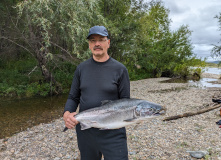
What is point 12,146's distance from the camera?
5.74 meters

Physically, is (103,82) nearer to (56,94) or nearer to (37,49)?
(37,49)

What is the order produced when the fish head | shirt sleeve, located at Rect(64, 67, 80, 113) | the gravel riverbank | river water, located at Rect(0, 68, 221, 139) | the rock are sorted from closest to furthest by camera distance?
1. the fish head
2. shirt sleeve, located at Rect(64, 67, 80, 113)
3. the rock
4. the gravel riverbank
5. river water, located at Rect(0, 68, 221, 139)

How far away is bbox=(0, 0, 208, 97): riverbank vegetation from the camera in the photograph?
33.2ft

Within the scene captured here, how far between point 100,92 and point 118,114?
361mm

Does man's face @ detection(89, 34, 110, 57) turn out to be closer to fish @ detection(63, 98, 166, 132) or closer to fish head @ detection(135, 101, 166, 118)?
fish @ detection(63, 98, 166, 132)

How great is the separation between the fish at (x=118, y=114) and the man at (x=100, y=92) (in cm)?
13

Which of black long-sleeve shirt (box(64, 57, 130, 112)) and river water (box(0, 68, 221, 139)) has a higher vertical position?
black long-sleeve shirt (box(64, 57, 130, 112))

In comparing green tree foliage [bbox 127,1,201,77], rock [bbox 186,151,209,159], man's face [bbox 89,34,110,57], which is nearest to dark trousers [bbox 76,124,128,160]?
man's face [bbox 89,34,110,57]

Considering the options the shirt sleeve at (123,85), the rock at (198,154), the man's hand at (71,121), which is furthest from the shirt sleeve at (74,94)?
the rock at (198,154)

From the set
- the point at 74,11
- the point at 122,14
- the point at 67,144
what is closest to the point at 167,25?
the point at 122,14

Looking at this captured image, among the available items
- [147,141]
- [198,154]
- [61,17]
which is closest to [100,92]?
[198,154]

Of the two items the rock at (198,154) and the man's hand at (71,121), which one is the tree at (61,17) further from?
the man's hand at (71,121)

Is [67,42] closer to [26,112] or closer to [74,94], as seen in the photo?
[26,112]

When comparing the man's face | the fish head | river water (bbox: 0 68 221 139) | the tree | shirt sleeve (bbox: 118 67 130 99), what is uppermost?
the tree
